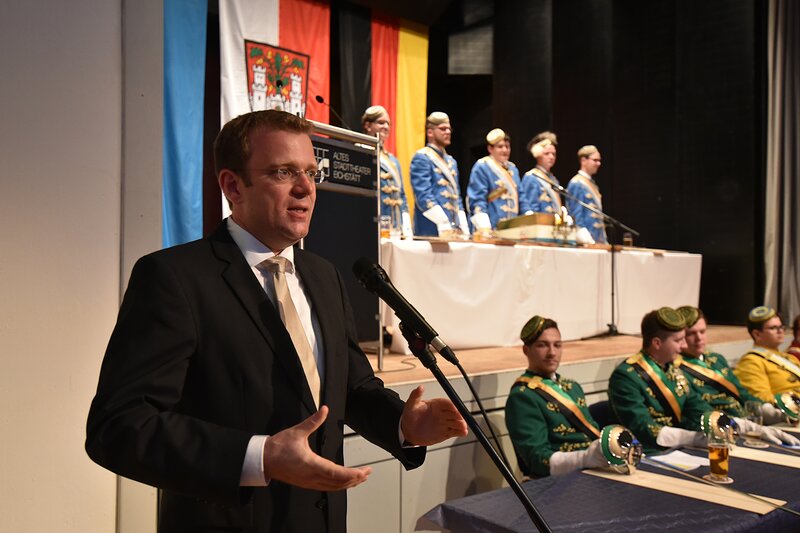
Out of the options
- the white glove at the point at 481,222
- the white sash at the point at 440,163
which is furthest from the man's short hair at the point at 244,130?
the white sash at the point at 440,163

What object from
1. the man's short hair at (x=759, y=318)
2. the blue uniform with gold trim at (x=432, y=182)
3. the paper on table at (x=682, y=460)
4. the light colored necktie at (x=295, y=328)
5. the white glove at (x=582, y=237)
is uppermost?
the blue uniform with gold trim at (x=432, y=182)

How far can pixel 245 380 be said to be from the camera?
1.20 m

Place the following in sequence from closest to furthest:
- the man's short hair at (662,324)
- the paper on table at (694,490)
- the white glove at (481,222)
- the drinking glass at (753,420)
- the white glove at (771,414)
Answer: the paper on table at (694,490), the drinking glass at (753,420), the white glove at (771,414), the man's short hair at (662,324), the white glove at (481,222)

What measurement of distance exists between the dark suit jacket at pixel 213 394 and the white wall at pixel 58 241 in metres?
1.03

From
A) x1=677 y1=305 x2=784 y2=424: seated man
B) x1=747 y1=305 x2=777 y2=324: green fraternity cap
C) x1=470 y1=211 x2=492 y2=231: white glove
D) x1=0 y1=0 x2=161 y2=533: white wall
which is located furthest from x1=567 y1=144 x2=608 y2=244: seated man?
x1=0 y1=0 x2=161 y2=533: white wall

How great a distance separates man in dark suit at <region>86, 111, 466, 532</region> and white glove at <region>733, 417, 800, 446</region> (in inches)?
84.6

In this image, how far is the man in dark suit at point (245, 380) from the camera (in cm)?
100

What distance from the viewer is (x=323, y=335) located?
1343mm

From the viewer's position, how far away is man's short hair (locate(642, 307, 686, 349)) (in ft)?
11.3

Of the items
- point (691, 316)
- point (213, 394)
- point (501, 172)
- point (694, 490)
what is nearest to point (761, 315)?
point (691, 316)

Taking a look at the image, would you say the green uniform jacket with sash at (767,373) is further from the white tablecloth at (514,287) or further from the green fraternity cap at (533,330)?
the green fraternity cap at (533,330)

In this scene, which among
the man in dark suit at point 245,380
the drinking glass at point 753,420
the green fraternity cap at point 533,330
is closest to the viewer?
the man in dark suit at point 245,380

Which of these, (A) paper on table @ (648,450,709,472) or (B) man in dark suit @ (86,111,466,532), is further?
(A) paper on table @ (648,450,709,472)

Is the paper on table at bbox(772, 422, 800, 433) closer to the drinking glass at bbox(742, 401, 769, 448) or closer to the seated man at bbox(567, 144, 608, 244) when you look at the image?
the drinking glass at bbox(742, 401, 769, 448)
